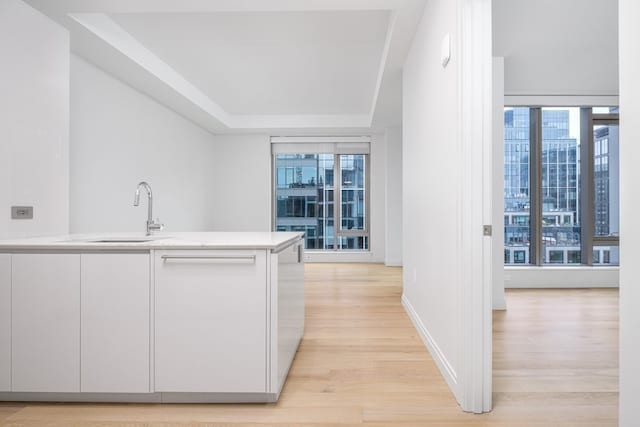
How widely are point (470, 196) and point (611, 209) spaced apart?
4287 mm

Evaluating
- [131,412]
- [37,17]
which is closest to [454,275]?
[131,412]

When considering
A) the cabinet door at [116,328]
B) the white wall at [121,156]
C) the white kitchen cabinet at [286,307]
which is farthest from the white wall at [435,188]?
the white wall at [121,156]

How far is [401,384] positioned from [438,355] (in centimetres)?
36

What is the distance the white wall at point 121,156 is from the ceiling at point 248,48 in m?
0.21

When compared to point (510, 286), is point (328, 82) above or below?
above

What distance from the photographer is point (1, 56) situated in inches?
80.9

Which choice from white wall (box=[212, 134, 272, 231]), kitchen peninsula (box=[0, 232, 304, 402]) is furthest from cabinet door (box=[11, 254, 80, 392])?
white wall (box=[212, 134, 272, 231])

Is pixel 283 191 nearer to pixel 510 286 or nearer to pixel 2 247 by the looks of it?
pixel 510 286

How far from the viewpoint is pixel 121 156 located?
3926 mm

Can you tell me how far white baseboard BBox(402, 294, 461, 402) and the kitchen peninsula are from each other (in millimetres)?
947

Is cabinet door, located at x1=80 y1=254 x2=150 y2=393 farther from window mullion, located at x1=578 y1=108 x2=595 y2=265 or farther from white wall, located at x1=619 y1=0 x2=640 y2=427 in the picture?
window mullion, located at x1=578 y1=108 x2=595 y2=265

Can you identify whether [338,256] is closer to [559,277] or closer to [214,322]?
[559,277]

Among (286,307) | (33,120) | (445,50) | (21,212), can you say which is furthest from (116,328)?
(445,50)

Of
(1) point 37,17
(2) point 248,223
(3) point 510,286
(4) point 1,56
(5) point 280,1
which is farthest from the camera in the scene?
(2) point 248,223
